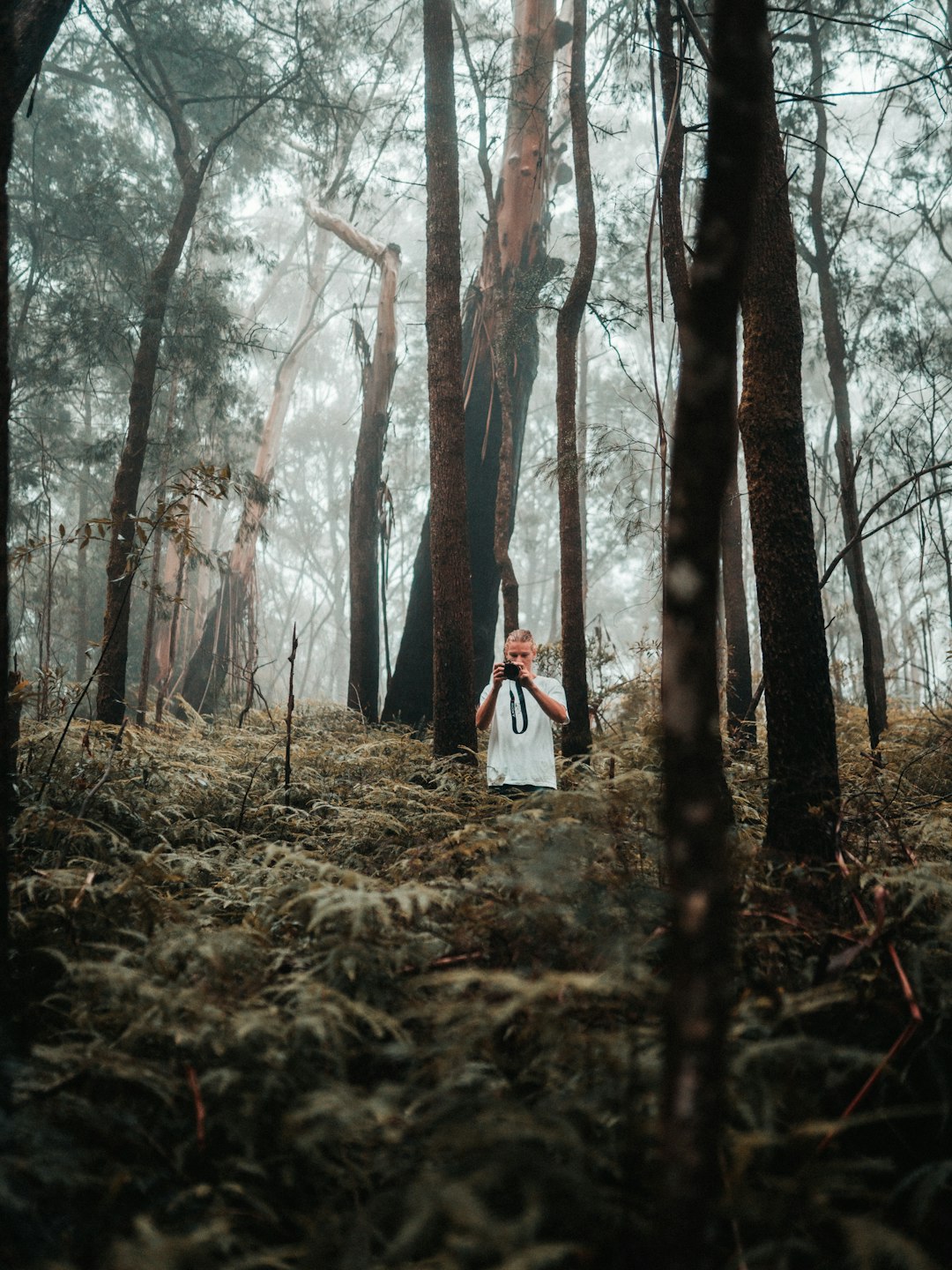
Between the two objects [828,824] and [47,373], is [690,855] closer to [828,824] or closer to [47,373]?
[828,824]

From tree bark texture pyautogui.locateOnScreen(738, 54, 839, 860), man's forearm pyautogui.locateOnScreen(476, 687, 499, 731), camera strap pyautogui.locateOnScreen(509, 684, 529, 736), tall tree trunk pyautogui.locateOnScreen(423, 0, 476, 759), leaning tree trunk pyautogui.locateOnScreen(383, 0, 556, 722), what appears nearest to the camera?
tree bark texture pyautogui.locateOnScreen(738, 54, 839, 860)

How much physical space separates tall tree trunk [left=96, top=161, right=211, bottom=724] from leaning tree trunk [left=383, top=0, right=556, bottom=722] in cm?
306

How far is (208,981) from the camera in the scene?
2270mm

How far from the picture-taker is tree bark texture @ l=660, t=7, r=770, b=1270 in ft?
4.01

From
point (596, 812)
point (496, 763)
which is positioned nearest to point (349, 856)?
point (596, 812)

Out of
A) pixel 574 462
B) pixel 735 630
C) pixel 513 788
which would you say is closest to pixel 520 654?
pixel 513 788

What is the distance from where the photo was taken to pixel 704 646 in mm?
1401

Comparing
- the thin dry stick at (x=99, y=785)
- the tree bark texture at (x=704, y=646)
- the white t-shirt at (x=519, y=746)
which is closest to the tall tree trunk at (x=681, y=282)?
the tree bark texture at (x=704, y=646)

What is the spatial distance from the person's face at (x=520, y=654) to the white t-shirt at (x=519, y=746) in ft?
0.62

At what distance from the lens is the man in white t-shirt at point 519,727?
5.21m

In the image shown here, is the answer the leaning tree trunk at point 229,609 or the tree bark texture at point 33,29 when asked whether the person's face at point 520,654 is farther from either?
the leaning tree trunk at point 229,609

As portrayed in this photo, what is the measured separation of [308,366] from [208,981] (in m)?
37.0

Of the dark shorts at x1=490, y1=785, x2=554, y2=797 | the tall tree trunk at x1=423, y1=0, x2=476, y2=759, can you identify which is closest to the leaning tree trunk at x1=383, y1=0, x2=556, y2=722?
the tall tree trunk at x1=423, y1=0, x2=476, y2=759

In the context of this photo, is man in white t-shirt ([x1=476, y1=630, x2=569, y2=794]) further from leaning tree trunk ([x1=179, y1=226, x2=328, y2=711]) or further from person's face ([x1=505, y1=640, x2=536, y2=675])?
leaning tree trunk ([x1=179, y1=226, x2=328, y2=711])
